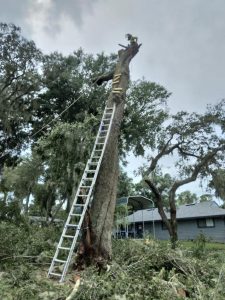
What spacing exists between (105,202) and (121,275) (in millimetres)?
1671

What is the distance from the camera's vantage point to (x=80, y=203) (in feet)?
19.8

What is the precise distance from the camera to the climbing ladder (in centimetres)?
485

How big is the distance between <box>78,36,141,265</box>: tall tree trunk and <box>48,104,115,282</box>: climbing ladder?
0.46 feet

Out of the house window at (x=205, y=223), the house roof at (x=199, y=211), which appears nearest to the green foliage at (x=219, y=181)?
the house roof at (x=199, y=211)

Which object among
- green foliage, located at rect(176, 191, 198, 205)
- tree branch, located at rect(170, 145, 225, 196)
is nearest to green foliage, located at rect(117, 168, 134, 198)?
tree branch, located at rect(170, 145, 225, 196)

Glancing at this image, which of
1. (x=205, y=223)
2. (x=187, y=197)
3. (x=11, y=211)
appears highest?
(x=187, y=197)

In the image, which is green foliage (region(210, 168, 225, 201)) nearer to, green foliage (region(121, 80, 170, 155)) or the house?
green foliage (region(121, 80, 170, 155))

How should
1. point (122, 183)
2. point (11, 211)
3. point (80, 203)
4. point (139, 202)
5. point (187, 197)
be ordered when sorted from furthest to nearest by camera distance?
point (187, 197)
point (122, 183)
point (139, 202)
point (11, 211)
point (80, 203)

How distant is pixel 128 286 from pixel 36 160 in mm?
15004

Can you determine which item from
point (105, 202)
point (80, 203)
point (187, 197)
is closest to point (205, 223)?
point (80, 203)

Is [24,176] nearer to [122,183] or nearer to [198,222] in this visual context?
[122,183]

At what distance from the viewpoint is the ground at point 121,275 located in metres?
3.60

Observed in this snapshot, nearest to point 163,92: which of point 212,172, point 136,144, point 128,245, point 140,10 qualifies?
point 136,144

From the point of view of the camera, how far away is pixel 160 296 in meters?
3.63
